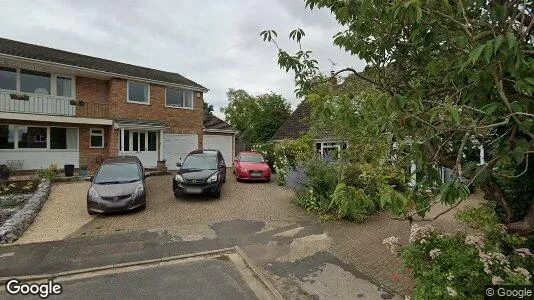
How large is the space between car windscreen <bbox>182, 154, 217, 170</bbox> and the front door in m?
7.42

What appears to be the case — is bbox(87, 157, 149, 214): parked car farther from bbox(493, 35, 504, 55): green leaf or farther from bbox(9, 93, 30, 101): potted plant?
bbox(493, 35, 504, 55): green leaf

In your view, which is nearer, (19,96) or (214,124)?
(19,96)

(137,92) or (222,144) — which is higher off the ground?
(137,92)

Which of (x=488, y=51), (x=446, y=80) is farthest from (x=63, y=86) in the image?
(x=488, y=51)

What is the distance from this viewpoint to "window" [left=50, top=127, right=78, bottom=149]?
17422 mm

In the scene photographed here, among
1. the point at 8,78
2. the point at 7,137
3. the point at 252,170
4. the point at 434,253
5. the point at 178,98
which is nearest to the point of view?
the point at 434,253

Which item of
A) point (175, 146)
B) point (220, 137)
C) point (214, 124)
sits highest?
point (214, 124)

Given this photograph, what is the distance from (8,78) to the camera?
16.2 meters

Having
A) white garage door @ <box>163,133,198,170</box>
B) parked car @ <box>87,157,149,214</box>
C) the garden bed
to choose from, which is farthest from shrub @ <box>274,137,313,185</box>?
the garden bed

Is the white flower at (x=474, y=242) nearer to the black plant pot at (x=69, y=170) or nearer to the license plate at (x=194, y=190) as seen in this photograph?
the license plate at (x=194, y=190)

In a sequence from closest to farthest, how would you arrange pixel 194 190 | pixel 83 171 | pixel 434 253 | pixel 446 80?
pixel 446 80 < pixel 434 253 < pixel 194 190 < pixel 83 171

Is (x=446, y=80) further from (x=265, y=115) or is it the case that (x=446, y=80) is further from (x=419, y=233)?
(x=265, y=115)

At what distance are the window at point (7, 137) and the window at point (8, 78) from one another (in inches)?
78.7
